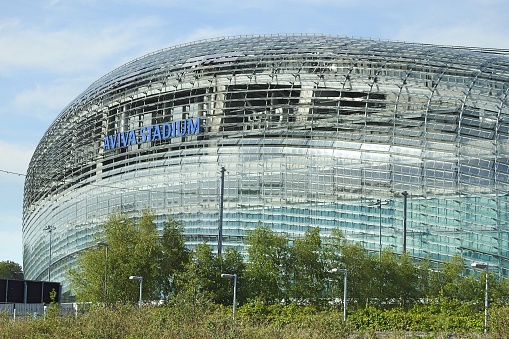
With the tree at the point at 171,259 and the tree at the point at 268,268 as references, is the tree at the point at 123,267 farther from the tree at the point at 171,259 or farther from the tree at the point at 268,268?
the tree at the point at 268,268

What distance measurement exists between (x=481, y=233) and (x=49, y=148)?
59.6 metres

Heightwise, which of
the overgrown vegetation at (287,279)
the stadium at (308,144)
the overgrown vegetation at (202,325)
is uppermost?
the stadium at (308,144)

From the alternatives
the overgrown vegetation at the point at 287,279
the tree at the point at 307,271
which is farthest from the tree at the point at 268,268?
the tree at the point at 307,271

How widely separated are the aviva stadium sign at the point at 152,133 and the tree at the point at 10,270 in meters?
79.8

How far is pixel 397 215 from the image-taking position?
286 ft

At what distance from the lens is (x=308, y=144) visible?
9206 cm

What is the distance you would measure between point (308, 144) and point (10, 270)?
365 feet

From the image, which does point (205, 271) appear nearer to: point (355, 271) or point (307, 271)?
point (307, 271)

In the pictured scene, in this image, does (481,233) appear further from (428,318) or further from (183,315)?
(183,315)

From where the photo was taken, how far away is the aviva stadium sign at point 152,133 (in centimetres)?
9925

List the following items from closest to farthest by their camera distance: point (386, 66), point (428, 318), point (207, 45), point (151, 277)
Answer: point (428, 318) → point (151, 277) → point (386, 66) → point (207, 45)

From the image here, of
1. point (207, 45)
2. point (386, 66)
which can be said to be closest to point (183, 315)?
point (386, 66)

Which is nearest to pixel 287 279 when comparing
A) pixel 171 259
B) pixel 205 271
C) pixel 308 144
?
pixel 205 271

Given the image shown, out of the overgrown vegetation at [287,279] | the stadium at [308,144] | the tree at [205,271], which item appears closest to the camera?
the overgrown vegetation at [287,279]
